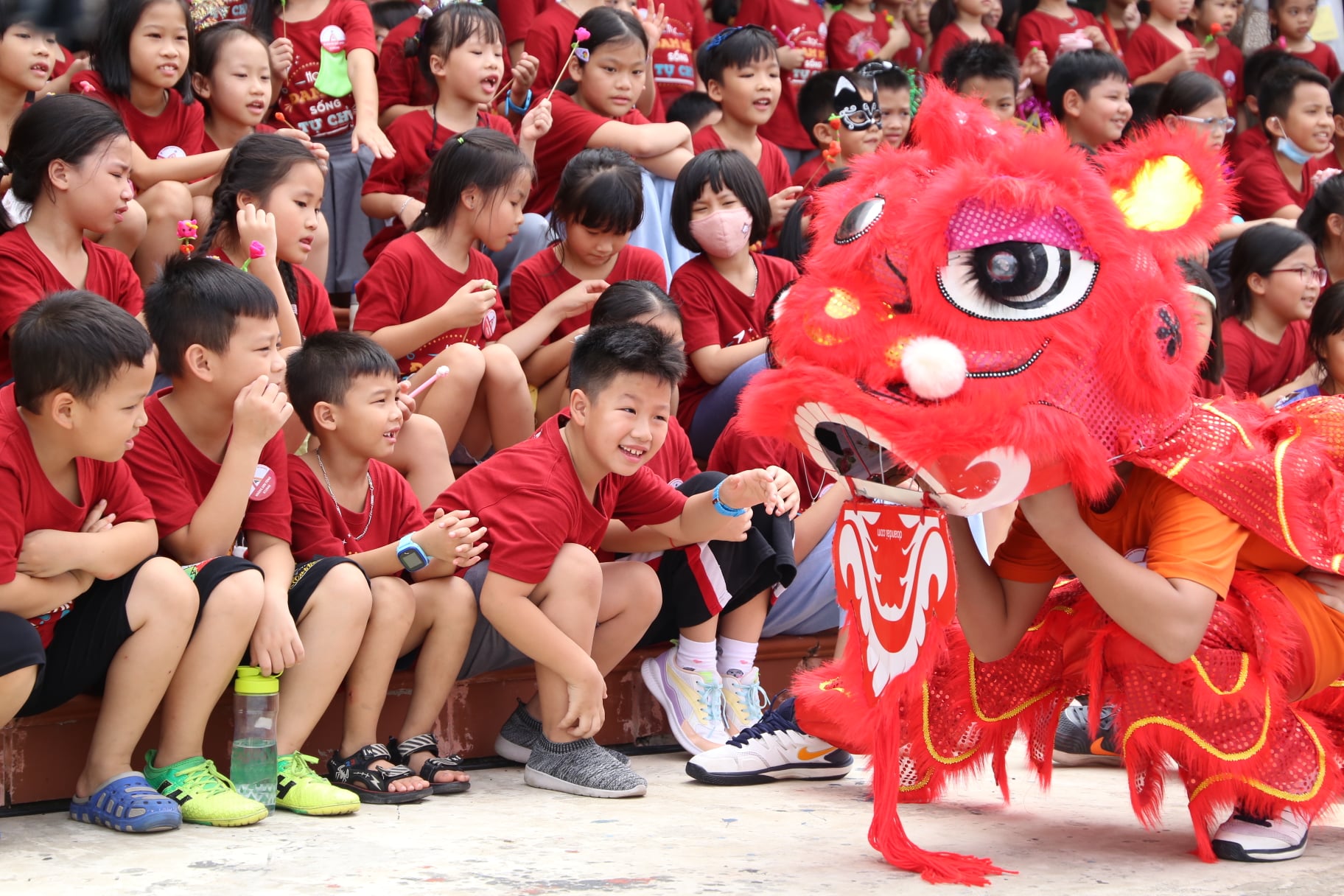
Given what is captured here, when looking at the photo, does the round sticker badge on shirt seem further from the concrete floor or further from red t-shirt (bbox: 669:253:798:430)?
red t-shirt (bbox: 669:253:798:430)

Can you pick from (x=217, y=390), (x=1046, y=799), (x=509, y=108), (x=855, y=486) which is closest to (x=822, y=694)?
(x=1046, y=799)

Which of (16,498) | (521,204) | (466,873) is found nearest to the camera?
(466,873)

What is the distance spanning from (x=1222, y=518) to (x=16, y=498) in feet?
6.29

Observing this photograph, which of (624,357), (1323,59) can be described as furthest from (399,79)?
(1323,59)

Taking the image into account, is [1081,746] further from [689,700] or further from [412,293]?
[412,293]

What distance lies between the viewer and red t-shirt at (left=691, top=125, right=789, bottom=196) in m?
5.21

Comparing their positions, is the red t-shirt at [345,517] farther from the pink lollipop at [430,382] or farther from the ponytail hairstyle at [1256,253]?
the ponytail hairstyle at [1256,253]

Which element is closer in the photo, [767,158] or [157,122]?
[157,122]

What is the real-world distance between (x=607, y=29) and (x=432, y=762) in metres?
2.86

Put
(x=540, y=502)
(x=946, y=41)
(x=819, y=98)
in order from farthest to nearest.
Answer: (x=946, y=41), (x=819, y=98), (x=540, y=502)

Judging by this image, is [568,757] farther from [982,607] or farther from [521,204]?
[521,204]

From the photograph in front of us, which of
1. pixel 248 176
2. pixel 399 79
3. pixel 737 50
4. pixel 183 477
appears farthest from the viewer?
pixel 737 50

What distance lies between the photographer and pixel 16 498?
7.66ft

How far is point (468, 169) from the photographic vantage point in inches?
152
